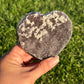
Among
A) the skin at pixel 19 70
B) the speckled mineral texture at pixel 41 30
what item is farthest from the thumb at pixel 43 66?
the speckled mineral texture at pixel 41 30

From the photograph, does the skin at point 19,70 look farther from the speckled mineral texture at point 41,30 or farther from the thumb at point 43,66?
the speckled mineral texture at point 41,30

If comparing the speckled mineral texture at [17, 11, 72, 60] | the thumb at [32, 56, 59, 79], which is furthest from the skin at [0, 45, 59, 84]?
the speckled mineral texture at [17, 11, 72, 60]

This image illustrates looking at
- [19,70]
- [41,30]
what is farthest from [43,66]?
[41,30]

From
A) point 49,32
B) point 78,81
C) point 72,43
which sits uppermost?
point 49,32

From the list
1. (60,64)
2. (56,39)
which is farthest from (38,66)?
(60,64)

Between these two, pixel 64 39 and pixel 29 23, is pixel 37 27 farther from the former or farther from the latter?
pixel 64 39

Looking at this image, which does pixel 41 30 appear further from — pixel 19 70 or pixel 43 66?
pixel 19 70

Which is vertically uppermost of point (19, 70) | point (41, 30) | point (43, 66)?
point (41, 30)

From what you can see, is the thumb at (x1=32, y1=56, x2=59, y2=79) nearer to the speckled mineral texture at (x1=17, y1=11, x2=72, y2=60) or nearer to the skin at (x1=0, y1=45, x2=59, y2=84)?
the skin at (x1=0, y1=45, x2=59, y2=84)
